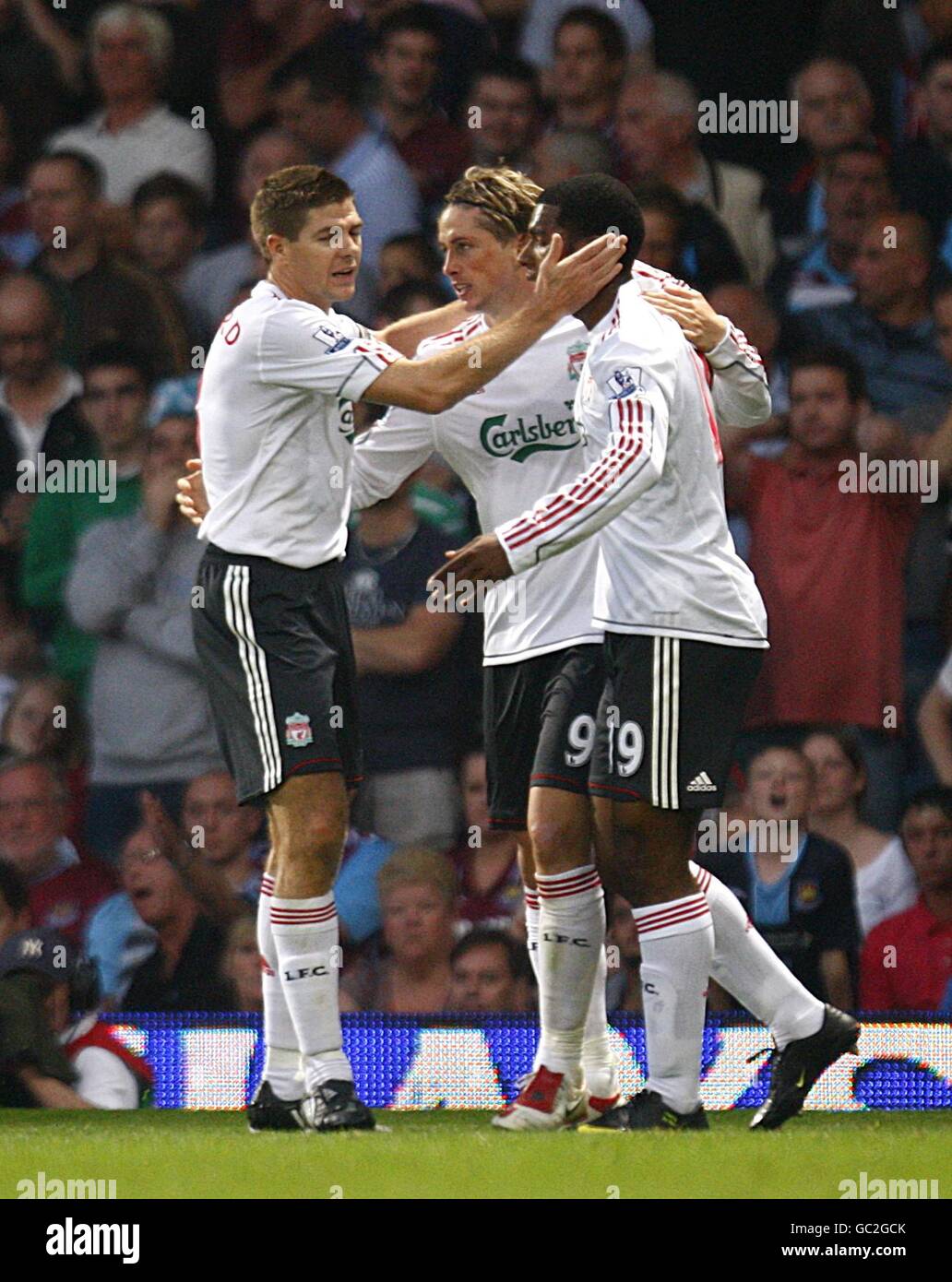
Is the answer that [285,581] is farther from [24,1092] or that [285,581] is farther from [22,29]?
[22,29]

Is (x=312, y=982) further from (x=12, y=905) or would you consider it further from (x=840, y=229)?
(x=840, y=229)

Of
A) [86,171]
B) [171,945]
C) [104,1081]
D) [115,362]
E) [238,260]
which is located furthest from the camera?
[86,171]

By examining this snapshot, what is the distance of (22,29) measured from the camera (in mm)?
8469

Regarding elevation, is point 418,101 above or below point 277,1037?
above

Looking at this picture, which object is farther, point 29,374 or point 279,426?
point 29,374

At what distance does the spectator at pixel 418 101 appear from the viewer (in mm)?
8203

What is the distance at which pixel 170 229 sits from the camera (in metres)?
8.24

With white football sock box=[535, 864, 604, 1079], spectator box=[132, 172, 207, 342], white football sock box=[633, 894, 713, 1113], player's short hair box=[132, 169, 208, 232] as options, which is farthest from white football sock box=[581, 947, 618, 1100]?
player's short hair box=[132, 169, 208, 232]

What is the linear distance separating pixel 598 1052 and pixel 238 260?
345cm

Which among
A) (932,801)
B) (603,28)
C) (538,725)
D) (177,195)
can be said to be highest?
(603,28)

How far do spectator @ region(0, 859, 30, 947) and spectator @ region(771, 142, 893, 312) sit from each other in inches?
125

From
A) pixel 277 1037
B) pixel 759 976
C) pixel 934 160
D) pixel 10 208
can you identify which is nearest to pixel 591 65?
pixel 934 160

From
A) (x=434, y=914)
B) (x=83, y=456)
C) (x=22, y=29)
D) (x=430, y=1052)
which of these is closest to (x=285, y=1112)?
(x=430, y=1052)

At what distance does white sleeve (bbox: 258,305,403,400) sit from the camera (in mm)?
5480
